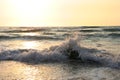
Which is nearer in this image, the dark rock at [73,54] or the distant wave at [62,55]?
the distant wave at [62,55]

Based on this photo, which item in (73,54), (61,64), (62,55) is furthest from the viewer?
(73,54)

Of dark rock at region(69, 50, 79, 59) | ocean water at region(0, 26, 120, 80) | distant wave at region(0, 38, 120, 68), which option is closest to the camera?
ocean water at region(0, 26, 120, 80)

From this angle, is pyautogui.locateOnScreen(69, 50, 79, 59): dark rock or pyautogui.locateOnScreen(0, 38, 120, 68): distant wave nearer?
pyautogui.locateOnScreen(0, 38, 120, 68): distant wave

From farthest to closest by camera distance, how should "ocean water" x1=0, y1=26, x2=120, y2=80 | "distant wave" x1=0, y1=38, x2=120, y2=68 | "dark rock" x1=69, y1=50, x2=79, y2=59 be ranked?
"dark rock" x1=69, y1=50, x2=79, y2=59 → "distant wave" x1=0, y1=38, x2=120, y2=68 → "ocean water" x1=0, y1=26, x2=120, y2=80

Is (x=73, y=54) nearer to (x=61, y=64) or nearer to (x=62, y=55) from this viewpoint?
(x=62, y=55)

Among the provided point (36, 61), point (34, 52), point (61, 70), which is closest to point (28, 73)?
point (61, 70)

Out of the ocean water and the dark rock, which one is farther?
the dark rock

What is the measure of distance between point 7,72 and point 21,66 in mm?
1270

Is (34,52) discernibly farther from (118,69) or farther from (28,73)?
(118,69)

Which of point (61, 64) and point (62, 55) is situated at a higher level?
point (62, 55)

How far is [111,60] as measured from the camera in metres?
11.9

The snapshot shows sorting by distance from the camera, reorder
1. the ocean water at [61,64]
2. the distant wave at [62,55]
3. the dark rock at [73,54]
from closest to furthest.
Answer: the ocean water at [61,64]
the distant wave at [62,55]
the dark rock at [73,54]

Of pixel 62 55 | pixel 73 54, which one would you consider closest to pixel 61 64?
pixel 62 55

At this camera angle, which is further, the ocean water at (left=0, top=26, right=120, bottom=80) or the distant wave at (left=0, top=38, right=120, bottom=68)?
the distant wave at (left=0, top=38, right=120, bottom=68)
